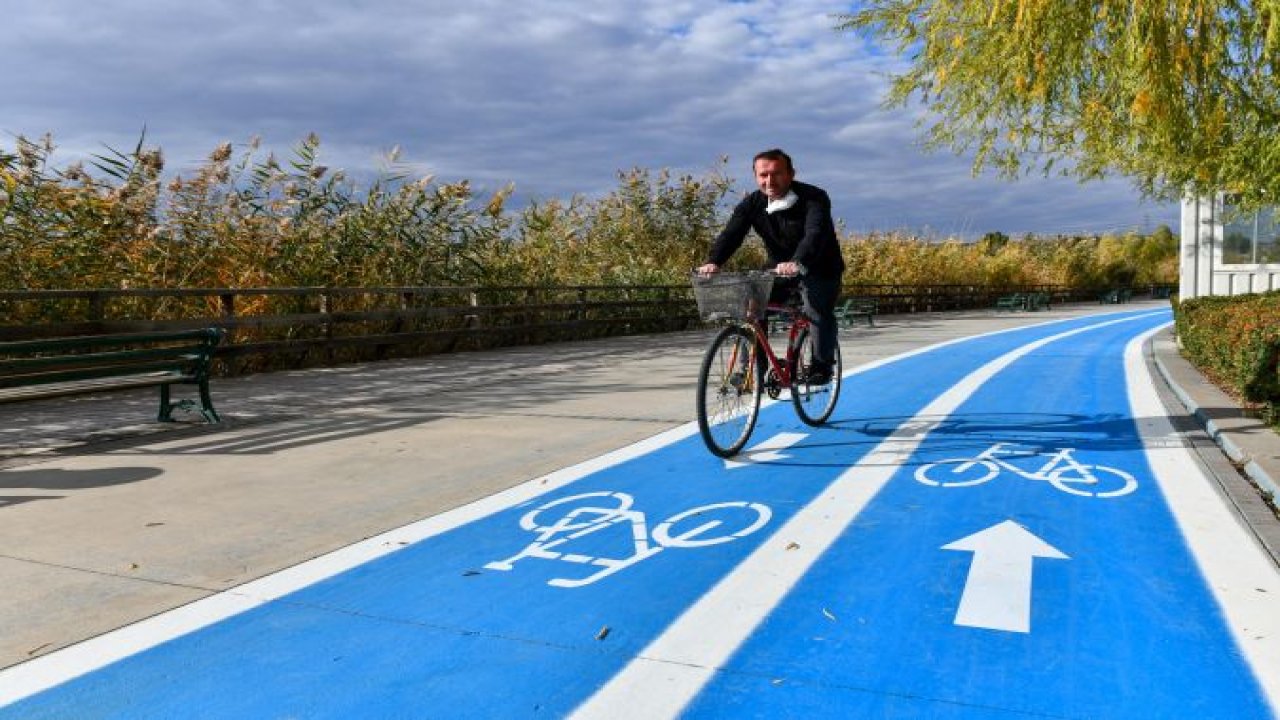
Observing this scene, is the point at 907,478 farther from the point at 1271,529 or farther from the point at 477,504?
the point at 477,504

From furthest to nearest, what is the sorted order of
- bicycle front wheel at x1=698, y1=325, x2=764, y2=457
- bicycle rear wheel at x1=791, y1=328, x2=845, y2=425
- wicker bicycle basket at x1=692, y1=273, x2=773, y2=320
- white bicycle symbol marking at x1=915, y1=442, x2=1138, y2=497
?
bicycle rear wheel at x1=791, y1=328, x2=845, y2=425 < bicycle front wheel at x1=698, y1=325, x2=764, y2=457 < wicker bicycle basket at x1=692, y1=273, x2=773, y2=320 < white bicycle symbol marking at x1=915, y1=442, x2=1138, y2=497

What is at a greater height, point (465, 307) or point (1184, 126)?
point (1184, 126)

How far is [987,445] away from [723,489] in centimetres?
246

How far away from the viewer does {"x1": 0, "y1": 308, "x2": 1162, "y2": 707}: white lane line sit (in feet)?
9.96

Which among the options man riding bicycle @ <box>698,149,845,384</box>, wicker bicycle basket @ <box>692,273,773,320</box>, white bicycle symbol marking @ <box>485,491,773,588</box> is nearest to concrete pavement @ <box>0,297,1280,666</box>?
white bicycle symbol marking @ <box>485,491,773,588</box>

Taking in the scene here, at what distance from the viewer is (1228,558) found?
420cm

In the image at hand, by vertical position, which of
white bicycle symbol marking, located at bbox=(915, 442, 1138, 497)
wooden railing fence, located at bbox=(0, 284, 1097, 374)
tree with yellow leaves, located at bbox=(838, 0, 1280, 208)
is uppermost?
tree with yellow leaves, located at bbox=(838, 0, 1280, 208)

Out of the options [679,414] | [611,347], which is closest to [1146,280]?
[611,347]

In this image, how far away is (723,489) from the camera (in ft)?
18.2

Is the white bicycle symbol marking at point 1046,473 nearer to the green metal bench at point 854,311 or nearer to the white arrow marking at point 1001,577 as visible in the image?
the white arrow marking at point 1001,577

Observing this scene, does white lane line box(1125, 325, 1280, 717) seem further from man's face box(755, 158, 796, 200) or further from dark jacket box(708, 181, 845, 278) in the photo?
man's face box(755, 158, 796, 200)

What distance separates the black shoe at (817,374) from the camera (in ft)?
23.6

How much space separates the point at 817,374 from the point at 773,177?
1.55m

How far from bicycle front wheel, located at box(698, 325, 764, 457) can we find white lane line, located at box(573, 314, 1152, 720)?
2.91 feet
